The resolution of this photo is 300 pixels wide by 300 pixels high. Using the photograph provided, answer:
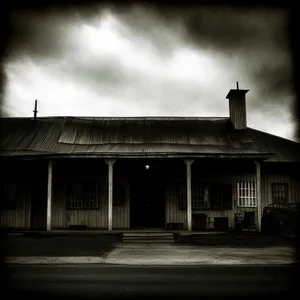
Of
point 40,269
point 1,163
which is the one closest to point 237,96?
point 1,163

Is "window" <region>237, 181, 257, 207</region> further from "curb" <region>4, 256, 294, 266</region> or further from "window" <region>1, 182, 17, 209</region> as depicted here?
"window" <region>1, 182, 17, 209</region>

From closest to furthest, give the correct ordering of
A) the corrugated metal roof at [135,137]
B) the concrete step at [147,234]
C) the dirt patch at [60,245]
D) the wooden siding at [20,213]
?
the dirt patch at [60,245] < the concrete step at [147,234] < the corrugated metal roof at [135,137] < the wooden siding at [20,213]

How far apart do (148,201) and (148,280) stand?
11.7 meters

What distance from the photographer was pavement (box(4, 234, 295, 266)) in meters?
10.9

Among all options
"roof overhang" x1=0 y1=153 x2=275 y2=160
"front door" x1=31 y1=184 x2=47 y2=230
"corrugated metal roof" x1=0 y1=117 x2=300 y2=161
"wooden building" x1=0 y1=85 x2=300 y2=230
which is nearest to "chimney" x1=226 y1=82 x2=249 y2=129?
"corrugated metal roof" x1=0 y1=117 x2=300 y2=161

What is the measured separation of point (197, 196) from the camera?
19.2 m

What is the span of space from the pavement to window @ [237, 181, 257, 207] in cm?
362

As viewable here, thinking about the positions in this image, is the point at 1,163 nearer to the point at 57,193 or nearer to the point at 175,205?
the point at 57,193

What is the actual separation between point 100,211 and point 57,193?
7.54 feet

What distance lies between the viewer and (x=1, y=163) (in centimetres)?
1758

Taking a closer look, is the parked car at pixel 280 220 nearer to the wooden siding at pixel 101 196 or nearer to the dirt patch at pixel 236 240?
the dirt patch at pixel 236 240

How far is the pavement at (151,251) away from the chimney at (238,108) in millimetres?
7343

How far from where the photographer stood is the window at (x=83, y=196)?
62.2ft

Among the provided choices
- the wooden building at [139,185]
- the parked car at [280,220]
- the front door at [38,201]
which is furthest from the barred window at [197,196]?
the front door at [38,201]
